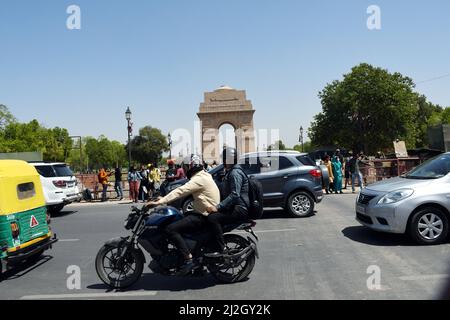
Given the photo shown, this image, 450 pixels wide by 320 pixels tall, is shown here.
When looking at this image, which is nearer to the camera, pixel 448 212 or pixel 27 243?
pixel 27 243

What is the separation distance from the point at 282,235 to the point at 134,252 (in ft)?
13.2

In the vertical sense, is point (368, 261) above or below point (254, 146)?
below

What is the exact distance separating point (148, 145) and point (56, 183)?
86.8 m

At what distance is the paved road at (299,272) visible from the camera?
5051 millimetres

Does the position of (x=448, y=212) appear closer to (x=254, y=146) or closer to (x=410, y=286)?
(x=410, y=286)

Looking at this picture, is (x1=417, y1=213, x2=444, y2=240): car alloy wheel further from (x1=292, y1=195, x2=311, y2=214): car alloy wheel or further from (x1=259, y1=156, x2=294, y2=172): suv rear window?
(x1=259, y1=156, x2=294, y2=172): suv rear window

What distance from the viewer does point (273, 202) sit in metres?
11.0

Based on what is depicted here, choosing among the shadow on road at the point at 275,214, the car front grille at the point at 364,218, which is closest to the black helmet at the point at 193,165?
the car front grille at the point at 364,218

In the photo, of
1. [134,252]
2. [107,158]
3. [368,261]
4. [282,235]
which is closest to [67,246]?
[134,252]

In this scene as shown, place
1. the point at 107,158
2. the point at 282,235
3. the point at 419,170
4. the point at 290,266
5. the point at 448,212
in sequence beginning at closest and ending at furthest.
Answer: the point at 290,266 → the point at 448,212 → the point at 419,170 → the point at 282,235 → the point at 107,158

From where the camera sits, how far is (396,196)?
7082mm

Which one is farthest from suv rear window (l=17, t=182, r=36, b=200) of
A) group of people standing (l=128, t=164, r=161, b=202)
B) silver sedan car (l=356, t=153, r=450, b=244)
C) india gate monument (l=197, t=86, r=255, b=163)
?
india gate monument (l=197, t=86, r=255, b=163)

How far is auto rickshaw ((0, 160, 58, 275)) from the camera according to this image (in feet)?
19.8

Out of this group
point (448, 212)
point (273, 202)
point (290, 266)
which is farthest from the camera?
point (273, 202)
